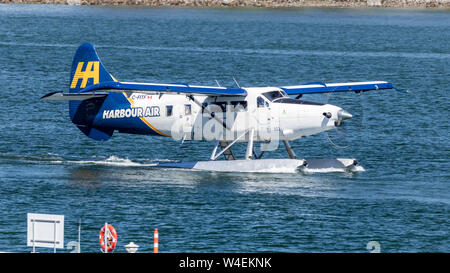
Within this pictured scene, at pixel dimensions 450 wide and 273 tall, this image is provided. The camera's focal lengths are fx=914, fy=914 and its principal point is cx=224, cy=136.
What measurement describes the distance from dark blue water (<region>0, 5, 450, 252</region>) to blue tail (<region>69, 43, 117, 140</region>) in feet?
4.14

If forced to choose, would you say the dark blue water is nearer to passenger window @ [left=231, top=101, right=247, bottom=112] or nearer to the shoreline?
passenger window @ [left=231, top=101, right=247, bottom=112]

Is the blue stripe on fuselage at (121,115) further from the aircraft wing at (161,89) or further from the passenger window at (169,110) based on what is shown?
the aircraft wing at (161,89)

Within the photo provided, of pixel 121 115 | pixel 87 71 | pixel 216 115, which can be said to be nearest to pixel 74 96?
pixel 121 115

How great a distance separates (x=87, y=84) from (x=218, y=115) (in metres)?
5.43

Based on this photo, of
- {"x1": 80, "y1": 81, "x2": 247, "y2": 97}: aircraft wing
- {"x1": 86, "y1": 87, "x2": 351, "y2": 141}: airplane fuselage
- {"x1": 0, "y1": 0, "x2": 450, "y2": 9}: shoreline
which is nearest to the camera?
{"x1": 80, "y1": 81, "x2": 247, "y2": 97}: aircraft wing

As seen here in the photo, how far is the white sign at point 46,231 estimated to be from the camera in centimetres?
1702

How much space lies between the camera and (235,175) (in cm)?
3052

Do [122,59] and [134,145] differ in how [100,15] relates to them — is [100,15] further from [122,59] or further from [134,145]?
[134,145]

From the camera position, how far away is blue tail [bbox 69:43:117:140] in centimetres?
3250

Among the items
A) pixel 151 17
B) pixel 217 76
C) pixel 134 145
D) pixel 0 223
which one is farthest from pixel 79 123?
pixel 151 17

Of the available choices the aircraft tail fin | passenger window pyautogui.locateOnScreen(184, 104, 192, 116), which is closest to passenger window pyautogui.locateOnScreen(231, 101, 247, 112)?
passenger window pyautogui.locateOnScreen(184, 104, 192, 116)

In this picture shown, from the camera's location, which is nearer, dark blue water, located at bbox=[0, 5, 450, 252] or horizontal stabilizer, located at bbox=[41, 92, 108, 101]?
dark blue water, located at bbox=[0, 5, 450, 252]

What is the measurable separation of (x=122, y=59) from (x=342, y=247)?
54.7 metres

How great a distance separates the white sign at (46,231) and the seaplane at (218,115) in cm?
1188
